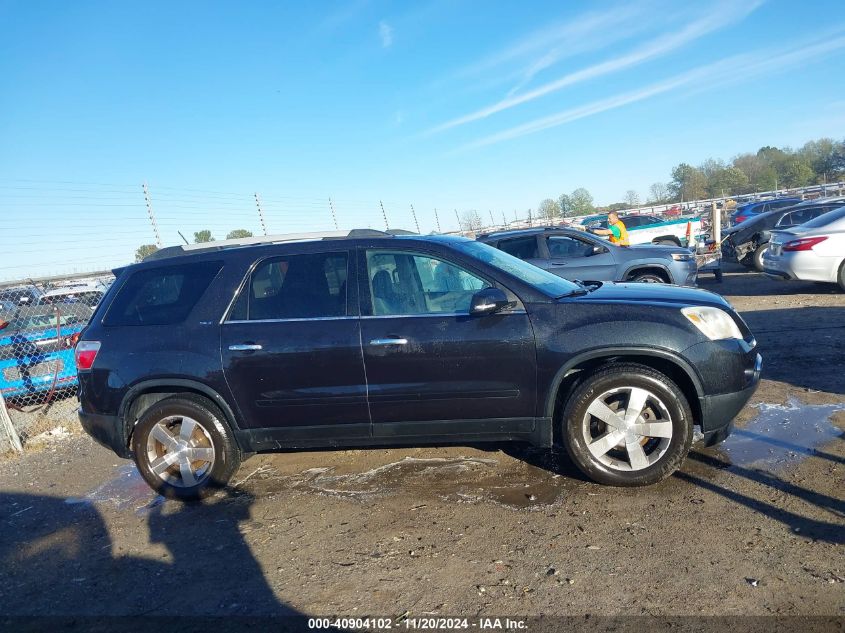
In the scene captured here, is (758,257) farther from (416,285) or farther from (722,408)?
(416,285)

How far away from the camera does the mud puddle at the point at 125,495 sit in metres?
4.38

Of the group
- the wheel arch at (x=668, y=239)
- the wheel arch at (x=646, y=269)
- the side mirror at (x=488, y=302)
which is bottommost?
the wheel arch at (x=668, y=239)

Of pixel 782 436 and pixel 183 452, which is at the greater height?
pixel 183 452

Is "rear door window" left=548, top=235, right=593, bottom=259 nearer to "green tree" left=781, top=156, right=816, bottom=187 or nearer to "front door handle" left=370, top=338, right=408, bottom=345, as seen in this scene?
"front door handle" left=370, top=338, right=408, bottom=345

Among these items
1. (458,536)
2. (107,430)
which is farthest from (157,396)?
(458,536)

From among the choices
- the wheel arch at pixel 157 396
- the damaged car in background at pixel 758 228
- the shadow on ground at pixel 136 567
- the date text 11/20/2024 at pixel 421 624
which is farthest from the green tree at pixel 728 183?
the date text 11/20/2024 at pixel 421 624

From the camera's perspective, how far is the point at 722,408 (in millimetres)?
3645

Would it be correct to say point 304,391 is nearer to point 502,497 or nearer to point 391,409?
point 391,409

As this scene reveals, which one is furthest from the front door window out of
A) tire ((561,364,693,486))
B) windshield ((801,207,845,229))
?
windshield ((801,207,845,229))

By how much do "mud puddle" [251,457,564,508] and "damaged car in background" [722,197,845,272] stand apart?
11315 millimetres

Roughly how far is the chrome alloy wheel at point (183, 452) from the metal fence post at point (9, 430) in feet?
A: 8.93

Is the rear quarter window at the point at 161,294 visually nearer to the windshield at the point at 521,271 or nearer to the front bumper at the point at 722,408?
the windshield at the point at 521,271

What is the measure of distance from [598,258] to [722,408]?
5.78 metres

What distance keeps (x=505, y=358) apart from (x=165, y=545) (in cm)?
254
